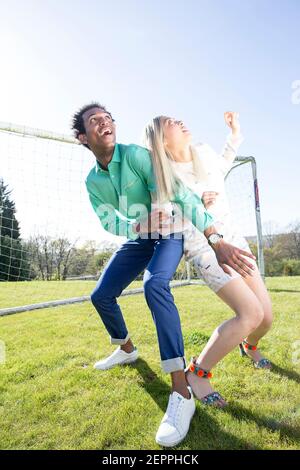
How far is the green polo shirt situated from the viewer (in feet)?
7.20

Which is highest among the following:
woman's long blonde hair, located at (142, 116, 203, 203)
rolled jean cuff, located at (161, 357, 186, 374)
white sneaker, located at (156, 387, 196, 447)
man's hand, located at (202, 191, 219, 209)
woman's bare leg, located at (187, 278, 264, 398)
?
woman's long blonde hair, located at (142, 116, 203, 203)

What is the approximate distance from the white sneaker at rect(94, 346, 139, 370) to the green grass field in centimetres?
8

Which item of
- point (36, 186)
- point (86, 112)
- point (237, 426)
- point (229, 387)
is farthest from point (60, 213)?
point (237, 426)

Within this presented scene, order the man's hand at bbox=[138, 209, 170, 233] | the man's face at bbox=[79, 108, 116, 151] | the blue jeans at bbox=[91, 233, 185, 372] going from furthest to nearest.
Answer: the man's face at bbox=[79, 108, 116, 151]
the man's hand at bbox=[138, 209, 170, 233]
the blue jeans at bbox=[91, 233, 185, 372]

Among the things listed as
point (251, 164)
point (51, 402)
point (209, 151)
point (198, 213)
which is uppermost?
point (251, 164)

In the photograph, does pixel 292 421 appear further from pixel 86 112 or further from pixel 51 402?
pixel 86 112

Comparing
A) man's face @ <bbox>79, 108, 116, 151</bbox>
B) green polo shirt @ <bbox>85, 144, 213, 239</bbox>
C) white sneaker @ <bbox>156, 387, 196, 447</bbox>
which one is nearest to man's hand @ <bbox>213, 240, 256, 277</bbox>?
green polo shirt @ <bbox>85, 144, 213, 239</bbox>

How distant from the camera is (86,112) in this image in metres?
2.72

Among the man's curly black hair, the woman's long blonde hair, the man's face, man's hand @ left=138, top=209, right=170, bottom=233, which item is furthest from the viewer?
the man's curly black hair

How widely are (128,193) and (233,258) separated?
2.97 feet

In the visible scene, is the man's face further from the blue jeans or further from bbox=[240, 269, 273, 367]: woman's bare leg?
bbox=[240, 269, 273, 367]: woman's bare leg

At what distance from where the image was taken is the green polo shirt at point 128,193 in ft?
7.20

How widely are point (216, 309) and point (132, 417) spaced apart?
3.26 meters

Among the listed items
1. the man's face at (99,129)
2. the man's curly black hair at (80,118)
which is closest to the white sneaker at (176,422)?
the man's face at (99,129)
